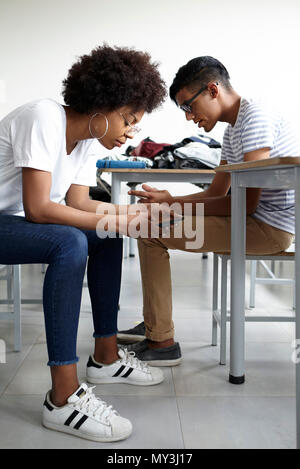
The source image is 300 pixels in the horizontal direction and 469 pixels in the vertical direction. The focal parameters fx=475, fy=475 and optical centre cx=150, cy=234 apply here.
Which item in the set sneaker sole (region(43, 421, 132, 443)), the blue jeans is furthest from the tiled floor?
the blue jeans

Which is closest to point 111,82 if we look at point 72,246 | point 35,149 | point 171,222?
point 35,149

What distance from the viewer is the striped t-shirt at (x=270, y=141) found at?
4.93 ft

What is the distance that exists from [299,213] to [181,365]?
0.88 meters

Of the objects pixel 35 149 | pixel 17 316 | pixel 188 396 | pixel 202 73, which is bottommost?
pixel 188 396

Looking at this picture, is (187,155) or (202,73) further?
(187,155)

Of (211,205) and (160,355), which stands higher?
(211,205)

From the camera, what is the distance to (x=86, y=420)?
45.4 inches

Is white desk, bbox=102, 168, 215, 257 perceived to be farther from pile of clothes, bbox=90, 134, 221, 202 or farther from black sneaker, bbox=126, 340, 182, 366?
black sneaker, bbox=126, 340, 182, 366

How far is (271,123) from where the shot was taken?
59.8 inches

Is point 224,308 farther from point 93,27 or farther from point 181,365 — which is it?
point 93,27

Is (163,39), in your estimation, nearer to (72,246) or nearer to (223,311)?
(223,311)

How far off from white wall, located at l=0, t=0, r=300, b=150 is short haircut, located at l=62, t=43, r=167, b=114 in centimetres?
339

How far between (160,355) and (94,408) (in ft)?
1.66

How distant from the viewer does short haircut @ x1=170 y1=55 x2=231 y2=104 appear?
1.65 m
